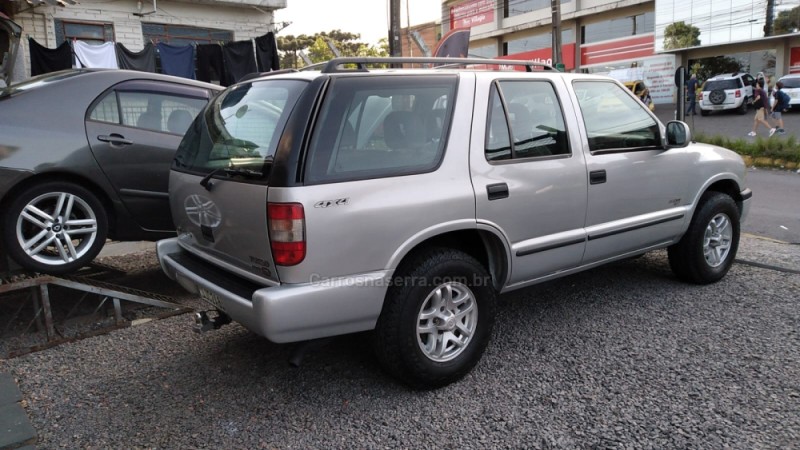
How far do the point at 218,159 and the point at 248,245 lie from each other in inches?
25.9

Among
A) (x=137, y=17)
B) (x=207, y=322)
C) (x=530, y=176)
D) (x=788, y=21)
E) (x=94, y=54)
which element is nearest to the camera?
(x=207, y=322)

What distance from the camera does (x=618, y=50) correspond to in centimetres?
3519

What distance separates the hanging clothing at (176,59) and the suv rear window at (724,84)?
2210 cm

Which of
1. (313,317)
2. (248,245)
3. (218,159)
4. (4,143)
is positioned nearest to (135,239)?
(4,143)

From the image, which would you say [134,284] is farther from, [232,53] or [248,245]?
[232,53]

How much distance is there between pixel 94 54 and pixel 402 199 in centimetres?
1133

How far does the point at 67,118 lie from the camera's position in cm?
446

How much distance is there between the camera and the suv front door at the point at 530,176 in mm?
→ 3473

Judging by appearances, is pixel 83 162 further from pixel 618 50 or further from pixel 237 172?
pixel 618 50

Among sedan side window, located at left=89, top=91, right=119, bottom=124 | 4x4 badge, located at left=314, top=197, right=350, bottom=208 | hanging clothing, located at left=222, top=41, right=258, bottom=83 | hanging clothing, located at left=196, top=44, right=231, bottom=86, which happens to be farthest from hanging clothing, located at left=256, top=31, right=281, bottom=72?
4x4 badge, located at left=314, top=197, right=350, bottom=208

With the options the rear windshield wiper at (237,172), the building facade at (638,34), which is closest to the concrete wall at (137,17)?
the rear windshield wiper at (237,172)

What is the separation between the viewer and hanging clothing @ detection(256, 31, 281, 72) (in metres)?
13.5

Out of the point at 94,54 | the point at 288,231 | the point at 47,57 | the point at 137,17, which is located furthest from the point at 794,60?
the point at 288,231

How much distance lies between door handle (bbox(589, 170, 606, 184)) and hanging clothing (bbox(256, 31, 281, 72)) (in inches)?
427
